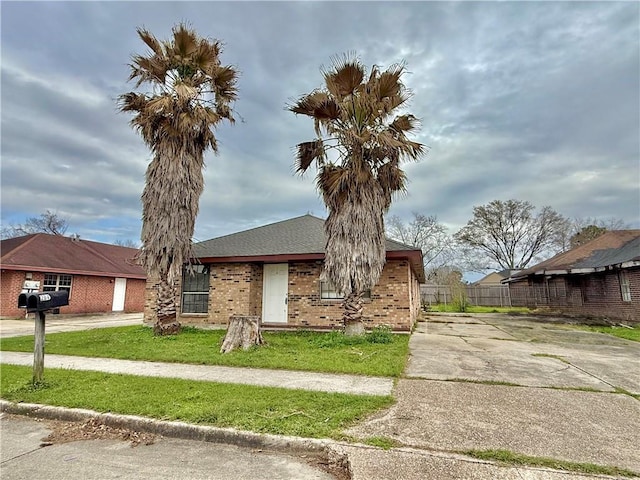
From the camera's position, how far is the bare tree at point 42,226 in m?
35.5

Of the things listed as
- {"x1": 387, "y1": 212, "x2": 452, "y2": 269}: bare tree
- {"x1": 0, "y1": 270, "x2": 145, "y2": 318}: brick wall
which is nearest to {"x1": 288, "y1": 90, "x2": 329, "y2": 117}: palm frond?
{"x1": 0, "y1": 270, "x2": 145, "y2": 318}: brick wall

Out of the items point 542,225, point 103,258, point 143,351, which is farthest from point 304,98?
point 542,225

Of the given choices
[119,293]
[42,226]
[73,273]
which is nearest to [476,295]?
[119,293]

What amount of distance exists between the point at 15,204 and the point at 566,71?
3772cm

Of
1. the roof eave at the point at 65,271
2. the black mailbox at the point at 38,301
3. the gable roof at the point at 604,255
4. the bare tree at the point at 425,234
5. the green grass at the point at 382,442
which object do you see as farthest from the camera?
the bare tree at the point at 425,234

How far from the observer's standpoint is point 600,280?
17.1 m

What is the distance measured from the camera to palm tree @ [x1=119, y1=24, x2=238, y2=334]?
32.3 ft

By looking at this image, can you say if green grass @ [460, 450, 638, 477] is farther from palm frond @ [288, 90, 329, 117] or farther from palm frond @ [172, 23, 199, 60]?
palm frond @ [172, 23, 199, 60]

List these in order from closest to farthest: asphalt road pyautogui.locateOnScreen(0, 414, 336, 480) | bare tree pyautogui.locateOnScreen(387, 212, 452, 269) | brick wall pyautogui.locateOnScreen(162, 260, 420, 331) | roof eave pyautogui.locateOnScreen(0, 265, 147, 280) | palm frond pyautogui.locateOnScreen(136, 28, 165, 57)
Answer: asphalt road pyautogui.locateOnScreen(0, 414, 336, 480), palm frond pyautogui.locateOnScreen(136, 28, 165, 57), brick wall pyautogui.locateOnScreen(162, 260, 420, 331), roof eave pyautogui.locateOnScreen(0, 265, 147, 280), bare tree pyautogui.locateOnScreen(387, 212, 452, 269)

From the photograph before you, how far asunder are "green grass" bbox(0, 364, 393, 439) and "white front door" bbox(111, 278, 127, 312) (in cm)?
1919

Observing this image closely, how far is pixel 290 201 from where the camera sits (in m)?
21.1

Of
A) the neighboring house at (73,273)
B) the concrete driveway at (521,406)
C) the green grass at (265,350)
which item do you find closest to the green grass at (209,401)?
the concrete driveway at (521,406)

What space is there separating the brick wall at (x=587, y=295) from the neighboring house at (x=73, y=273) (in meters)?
22.0

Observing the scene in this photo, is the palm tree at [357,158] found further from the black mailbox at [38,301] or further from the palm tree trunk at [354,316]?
the black mailbox at [38,301]
